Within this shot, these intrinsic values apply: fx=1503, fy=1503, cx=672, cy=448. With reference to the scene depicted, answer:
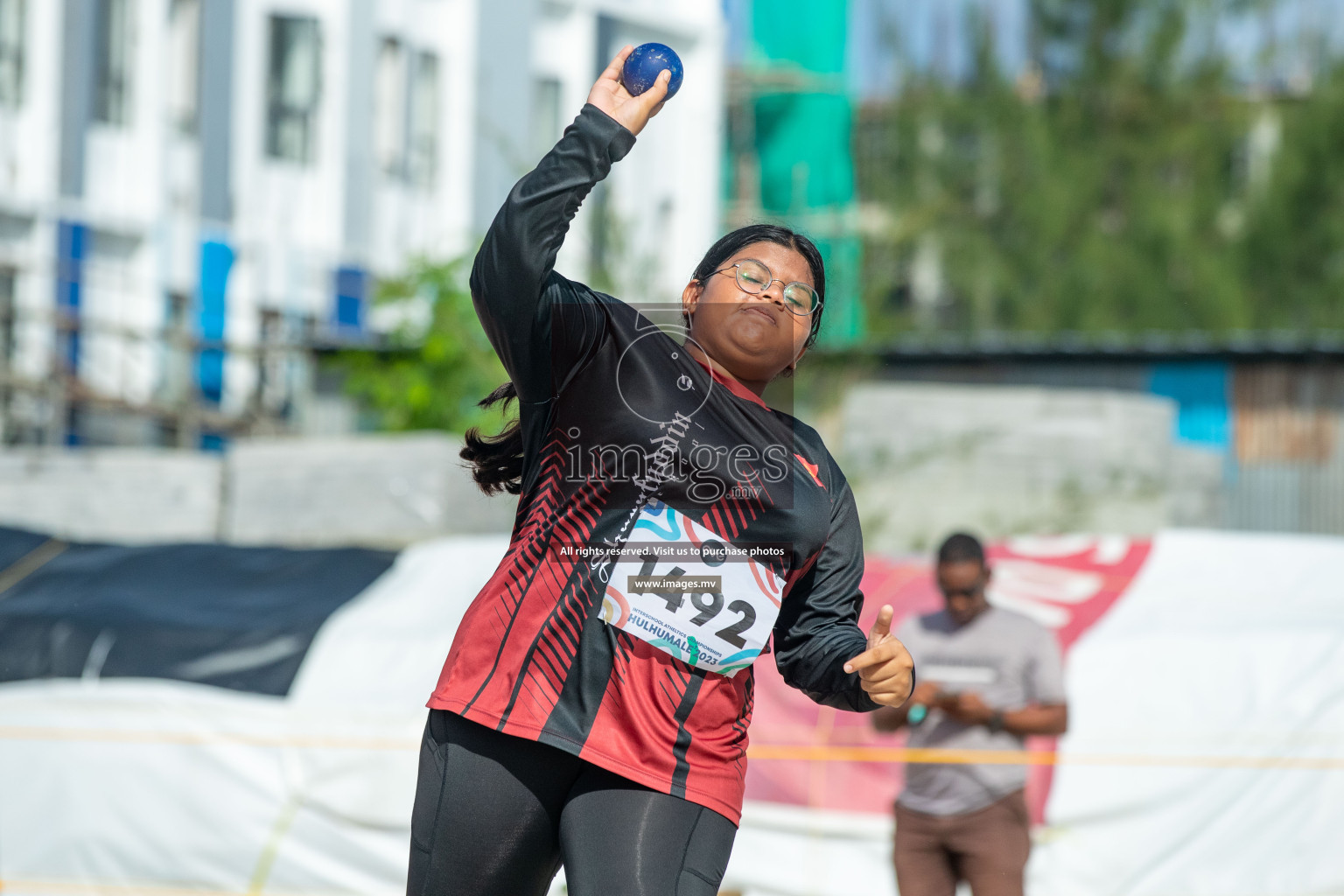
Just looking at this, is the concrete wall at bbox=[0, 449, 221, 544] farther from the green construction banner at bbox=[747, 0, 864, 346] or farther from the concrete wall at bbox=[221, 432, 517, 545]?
the green construction banner at bbox=[747, 0, 864, 346]

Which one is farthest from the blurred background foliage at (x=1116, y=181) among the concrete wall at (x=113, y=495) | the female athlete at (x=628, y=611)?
the female athlete at (x=628, y=611)

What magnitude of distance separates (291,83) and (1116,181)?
1438 cm

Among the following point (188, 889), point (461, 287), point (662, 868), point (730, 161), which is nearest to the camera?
point (662, 868)

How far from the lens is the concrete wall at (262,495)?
9164 mm

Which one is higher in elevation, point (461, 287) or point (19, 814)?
point (461, 287)

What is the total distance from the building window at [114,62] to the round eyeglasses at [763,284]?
49.0ft

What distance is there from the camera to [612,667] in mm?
2141

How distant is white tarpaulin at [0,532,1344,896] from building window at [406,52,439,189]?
554 inches

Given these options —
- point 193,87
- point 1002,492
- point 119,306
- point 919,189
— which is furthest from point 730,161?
point 1002,492

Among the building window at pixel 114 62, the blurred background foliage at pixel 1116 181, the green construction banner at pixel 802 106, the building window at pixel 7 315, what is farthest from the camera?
the blurred background foliage at pixel 1116 181

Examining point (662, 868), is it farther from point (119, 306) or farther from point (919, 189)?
point (919, 189)

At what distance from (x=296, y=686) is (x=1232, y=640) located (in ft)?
13.1

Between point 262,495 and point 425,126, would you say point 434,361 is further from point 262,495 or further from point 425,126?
point 425,126

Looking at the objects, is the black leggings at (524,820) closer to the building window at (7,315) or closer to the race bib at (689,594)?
the race bib at (689,594)
